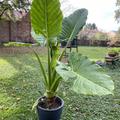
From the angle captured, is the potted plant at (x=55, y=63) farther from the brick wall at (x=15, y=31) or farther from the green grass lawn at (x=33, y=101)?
the brick wall at (x=15, y=31)

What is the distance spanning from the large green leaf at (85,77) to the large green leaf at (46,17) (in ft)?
1.31

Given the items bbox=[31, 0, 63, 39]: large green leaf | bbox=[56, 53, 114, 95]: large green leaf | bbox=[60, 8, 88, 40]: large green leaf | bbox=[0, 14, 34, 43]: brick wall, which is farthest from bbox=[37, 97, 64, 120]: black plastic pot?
bbox=[0, 14, 34, 43]: brick wall

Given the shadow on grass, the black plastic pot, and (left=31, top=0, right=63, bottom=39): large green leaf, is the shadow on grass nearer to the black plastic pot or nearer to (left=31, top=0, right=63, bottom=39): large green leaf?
the black plastic pot

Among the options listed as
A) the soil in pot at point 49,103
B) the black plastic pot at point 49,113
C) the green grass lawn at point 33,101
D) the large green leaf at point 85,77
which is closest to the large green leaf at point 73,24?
the large green leaf at point 85,77

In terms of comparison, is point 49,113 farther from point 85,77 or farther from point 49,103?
point 85,77

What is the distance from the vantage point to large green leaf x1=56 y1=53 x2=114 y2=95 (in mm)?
1819

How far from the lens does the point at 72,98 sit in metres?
4.14

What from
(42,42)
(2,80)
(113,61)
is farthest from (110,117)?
(113,61)

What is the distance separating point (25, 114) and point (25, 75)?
2.65 metres

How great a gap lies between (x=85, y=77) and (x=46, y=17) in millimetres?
897

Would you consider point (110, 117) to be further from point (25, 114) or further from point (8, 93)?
point (8, 93)

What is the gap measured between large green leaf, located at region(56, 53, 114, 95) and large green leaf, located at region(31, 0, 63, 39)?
40 centimetres

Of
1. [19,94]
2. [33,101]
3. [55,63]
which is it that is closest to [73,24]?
[55,63]

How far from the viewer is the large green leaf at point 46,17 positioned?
7.99 ft
